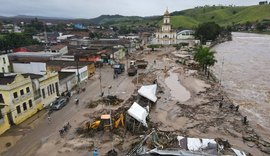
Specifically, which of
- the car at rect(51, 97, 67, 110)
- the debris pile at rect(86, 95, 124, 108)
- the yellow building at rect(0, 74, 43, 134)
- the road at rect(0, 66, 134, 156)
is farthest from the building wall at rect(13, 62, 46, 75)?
the debris pile at rect(86, 95, 124, 108)

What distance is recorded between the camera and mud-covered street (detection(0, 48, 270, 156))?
21797 millimetres

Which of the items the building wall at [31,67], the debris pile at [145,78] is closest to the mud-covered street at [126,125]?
the debris pile at [145,78]

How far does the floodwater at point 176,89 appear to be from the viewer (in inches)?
1438

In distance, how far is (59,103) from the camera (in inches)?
1200

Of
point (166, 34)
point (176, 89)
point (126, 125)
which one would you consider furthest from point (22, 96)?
point (166, 34)

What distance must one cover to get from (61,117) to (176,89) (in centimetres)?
2048

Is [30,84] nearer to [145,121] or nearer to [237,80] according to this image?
[145,121]

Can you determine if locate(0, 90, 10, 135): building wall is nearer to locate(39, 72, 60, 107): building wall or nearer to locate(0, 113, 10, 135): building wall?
locate(0, 113, 10, 135): building wall

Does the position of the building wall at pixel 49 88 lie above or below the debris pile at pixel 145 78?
above

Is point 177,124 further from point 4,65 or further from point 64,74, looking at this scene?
point 4,65

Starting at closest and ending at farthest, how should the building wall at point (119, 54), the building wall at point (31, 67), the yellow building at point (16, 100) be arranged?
the yellow building at point (16, 100) → the building wall at point (31, 67) → the building wall at point (119, 54)

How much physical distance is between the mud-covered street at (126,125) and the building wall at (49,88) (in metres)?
2.35

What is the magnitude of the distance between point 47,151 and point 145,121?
993cm

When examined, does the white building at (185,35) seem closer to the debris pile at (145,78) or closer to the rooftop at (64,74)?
the debris pile at (145,78)
